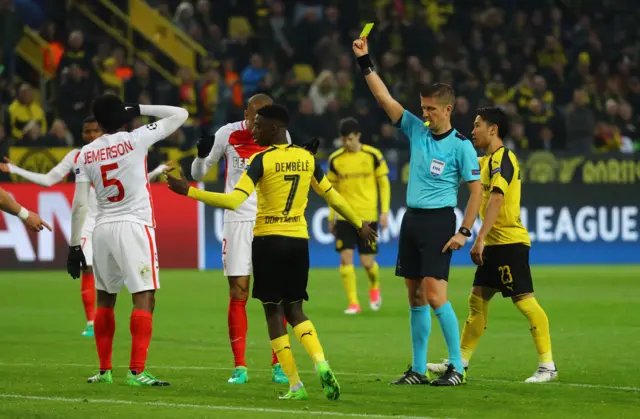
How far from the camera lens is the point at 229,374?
1106 centimetres

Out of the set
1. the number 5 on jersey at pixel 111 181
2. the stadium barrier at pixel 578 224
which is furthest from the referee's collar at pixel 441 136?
the stadium barrier at pixel 578 224

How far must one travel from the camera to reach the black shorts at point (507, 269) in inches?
424

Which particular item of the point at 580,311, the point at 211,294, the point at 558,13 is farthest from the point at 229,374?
the point at 558,13

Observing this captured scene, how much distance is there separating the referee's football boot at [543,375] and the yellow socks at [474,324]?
0.56 m

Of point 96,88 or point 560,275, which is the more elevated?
point 96,88

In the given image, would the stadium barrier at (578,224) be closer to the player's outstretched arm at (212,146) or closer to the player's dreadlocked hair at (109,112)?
the player's outstretched arm at (212,146)

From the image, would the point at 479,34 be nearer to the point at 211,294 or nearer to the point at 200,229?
the point at 200,229

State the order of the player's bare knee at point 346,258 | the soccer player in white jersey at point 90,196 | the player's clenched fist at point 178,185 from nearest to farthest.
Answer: the player's clenched fist at point 178,185, the soccer player in white jersey at point 90,196, the player's bare knee at point 346,258

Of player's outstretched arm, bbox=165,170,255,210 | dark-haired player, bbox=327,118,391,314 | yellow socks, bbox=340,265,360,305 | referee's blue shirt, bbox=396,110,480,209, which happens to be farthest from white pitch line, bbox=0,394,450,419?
dark-haired player, bbox=327,118,391,314

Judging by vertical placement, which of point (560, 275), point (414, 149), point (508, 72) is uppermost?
point (508, 72)

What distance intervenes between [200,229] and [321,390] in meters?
14.3

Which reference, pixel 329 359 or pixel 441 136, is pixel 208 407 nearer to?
pixel 441 136

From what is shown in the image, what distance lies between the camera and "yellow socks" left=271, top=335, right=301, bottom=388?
931cm

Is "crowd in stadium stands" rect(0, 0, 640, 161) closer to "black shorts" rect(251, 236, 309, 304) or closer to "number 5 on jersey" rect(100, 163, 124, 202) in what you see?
"number 5 on jersey" rect(100, 163, 124, 202)
